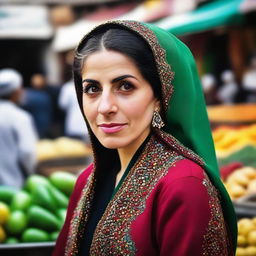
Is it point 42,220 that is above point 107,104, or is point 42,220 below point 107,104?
below

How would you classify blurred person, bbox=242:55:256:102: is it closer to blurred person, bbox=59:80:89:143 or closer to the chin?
blurred person, bbox=59:80:89:143

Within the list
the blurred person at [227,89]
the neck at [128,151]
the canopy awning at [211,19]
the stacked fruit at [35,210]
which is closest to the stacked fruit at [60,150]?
the canopy awning at [211,19]

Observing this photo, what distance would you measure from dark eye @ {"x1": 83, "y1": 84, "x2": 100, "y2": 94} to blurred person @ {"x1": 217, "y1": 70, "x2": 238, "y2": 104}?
811 centimetres

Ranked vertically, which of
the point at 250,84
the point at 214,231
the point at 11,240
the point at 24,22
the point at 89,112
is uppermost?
the point at 24,22

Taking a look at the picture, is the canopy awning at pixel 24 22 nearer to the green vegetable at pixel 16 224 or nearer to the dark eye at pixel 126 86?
the green vegetable at pixel 16 224

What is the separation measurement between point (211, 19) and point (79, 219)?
6897 millimetres

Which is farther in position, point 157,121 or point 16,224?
point 16,224

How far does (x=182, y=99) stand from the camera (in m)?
2.01

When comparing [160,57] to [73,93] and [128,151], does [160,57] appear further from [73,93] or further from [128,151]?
[73,93]

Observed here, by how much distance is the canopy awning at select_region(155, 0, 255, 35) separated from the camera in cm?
811

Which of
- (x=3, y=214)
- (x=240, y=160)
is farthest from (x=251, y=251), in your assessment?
(x=240, y=160)

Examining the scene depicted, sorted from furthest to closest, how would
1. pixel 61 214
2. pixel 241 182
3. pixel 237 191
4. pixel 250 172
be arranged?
pixel 250 172 < pixel 241 182 < pixel 237 191 < pixel 61 214

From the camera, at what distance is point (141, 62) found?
1.97 meters

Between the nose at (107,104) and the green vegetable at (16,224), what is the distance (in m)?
1.74
